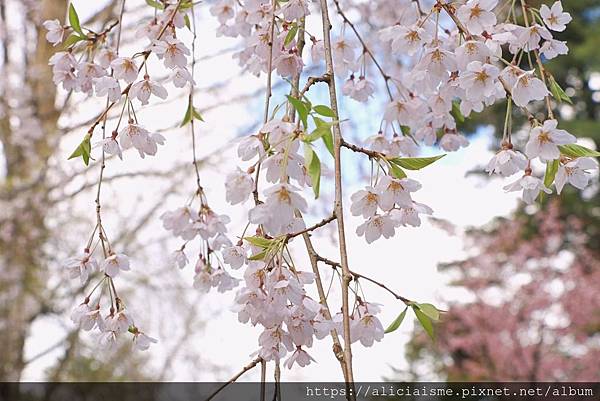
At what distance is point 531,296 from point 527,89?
5.43 meters

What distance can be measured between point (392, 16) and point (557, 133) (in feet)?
6.83

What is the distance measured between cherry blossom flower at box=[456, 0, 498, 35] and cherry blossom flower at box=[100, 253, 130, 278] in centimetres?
57

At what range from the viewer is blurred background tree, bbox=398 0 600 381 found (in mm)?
5543

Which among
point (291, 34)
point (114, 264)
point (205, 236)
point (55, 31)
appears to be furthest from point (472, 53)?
point (55, 31)

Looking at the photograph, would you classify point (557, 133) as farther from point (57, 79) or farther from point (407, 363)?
point (407, 363)

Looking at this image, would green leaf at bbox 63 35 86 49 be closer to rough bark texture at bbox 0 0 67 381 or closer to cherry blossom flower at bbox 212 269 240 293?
cherry blossom flower at bbox 212 269 240 293

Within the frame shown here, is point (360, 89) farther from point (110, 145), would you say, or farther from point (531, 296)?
point (531, 296)

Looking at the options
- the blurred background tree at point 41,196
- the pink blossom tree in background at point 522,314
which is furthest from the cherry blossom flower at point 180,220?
the pink blossom tree in background at point 522,314

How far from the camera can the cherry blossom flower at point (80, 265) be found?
897mm

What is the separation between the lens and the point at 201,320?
5879 mm

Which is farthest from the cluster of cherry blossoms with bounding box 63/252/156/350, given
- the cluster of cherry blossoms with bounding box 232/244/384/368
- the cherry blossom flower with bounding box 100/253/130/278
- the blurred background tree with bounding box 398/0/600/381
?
the blurred background tree with bounding box 398/0/600/381

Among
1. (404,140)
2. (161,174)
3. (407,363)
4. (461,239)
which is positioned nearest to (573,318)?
(461,239)

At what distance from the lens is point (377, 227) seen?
78 cm

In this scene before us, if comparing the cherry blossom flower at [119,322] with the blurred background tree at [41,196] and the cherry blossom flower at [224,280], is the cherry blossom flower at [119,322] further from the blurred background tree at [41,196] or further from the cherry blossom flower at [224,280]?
the blurred background tree at [41,196]
